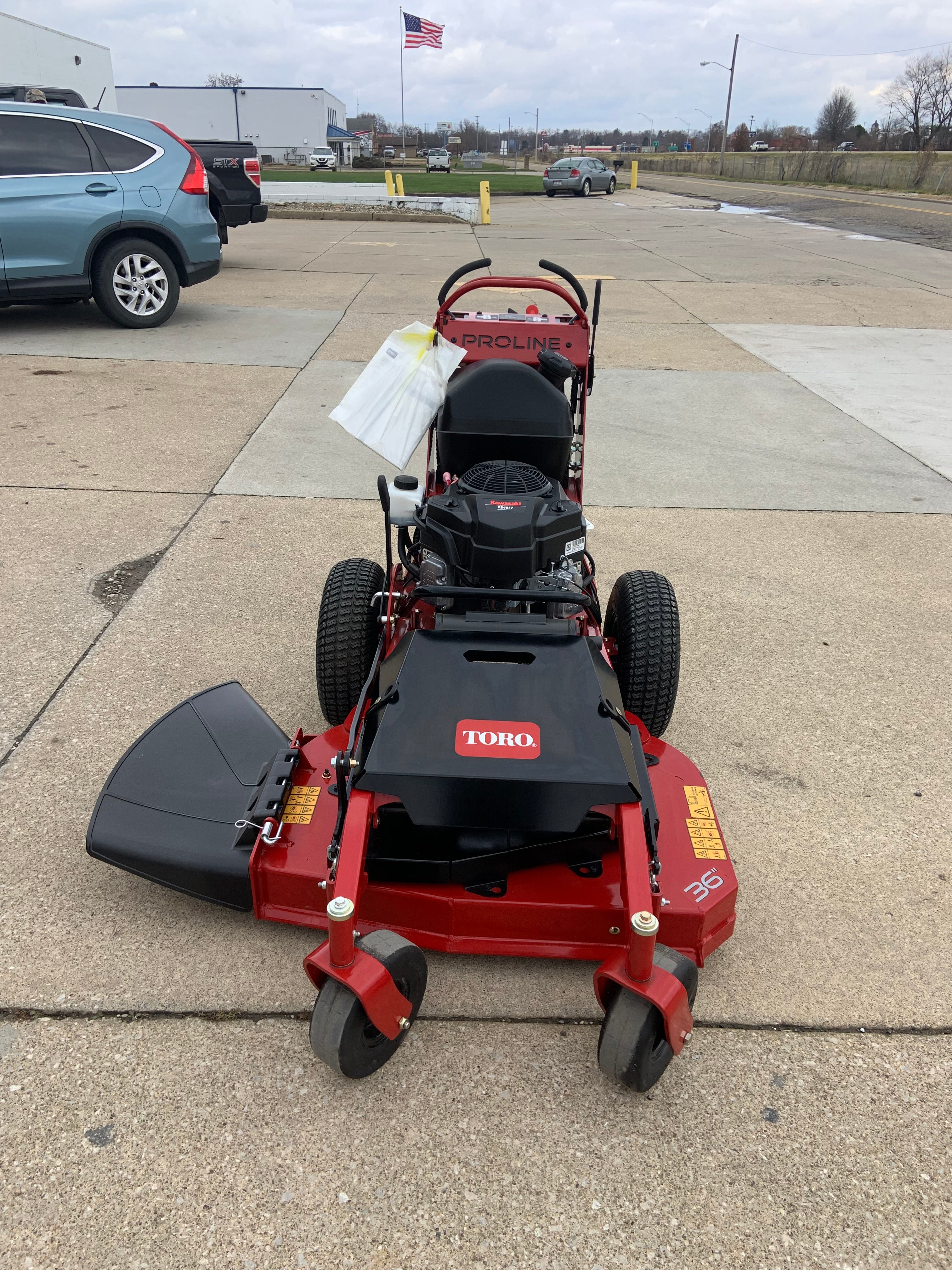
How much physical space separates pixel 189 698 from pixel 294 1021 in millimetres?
1062

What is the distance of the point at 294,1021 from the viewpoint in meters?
2.13

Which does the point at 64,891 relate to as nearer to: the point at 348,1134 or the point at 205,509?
the point at 348,1134

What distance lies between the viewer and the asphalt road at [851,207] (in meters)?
20.9

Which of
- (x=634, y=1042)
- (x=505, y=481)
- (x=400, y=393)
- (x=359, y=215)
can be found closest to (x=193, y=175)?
(x=400, y=393)

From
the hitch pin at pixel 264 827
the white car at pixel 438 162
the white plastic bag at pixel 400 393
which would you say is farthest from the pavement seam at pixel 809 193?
the hitch pin at pixel 264 827

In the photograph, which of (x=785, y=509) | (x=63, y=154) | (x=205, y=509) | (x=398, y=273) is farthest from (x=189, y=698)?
(x=398, y=273)

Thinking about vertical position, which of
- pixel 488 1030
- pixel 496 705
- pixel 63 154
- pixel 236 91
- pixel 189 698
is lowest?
pixel 488 1030

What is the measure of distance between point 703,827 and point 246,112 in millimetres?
98714

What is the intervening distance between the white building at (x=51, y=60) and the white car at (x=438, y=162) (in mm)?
25536

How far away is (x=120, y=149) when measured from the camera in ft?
26.5

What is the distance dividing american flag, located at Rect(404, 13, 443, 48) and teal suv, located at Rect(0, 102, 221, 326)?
3256 centimetres

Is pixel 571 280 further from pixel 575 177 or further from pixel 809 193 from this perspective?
pixel 809 193

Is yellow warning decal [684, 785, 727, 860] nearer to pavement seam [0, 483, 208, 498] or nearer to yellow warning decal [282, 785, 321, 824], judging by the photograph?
yellow warning decal [282, 785, 321, 824]

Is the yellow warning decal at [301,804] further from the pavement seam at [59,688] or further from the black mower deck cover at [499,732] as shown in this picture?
the pavement seam at [59,688]
